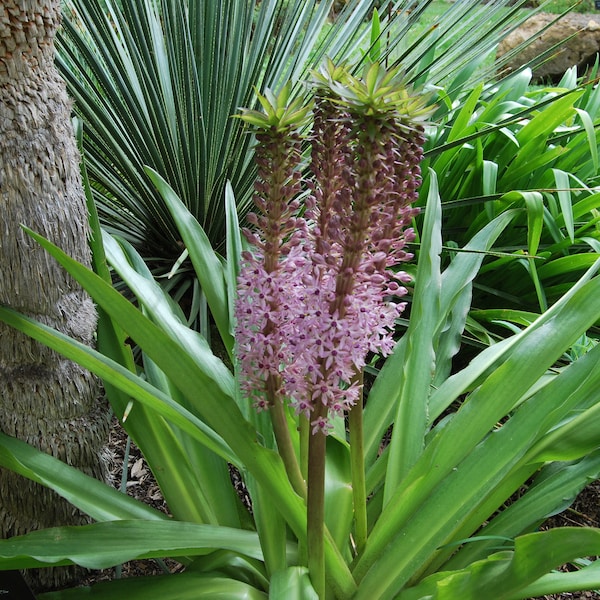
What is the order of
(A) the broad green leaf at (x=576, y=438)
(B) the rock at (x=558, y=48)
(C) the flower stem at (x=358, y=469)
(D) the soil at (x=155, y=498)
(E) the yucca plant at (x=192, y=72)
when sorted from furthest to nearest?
(B) the rock at (x=558, y=48) < (E) the yucca plant at (x=192, y=72) < (D) the soil at (x=155, y=498) < (A) the broad green leaf at (x=576, y=438) < (C) the flower stem at (x=358, y=469)

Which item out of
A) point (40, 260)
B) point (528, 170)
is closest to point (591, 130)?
point (528, 170)

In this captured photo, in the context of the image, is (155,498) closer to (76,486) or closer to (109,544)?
(76,486)

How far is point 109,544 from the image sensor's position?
113 centimetres

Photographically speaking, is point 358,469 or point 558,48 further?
point 558,48

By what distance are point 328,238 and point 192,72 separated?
1207 mm

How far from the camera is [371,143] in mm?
834

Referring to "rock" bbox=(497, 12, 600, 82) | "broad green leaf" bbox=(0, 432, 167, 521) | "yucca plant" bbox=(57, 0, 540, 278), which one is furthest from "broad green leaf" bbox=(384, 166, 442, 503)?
"rock" bbox=(497, 12, 600, 82)

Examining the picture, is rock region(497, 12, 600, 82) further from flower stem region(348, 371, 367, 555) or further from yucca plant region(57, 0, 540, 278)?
flower stem region(348, 371, 367, 555)

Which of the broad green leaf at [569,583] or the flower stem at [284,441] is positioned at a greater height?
the flower stem at [284,441]

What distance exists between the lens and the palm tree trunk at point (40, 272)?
1151mm

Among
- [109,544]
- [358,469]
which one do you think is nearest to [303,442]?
[358,469]

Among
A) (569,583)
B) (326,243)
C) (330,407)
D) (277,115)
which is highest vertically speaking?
(277,115)

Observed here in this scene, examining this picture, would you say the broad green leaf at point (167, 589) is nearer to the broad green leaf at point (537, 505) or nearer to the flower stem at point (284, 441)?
the flower stem at point (284, 441)

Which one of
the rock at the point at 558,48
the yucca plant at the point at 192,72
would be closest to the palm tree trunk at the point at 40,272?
the yucca plant at the point at 192,72
